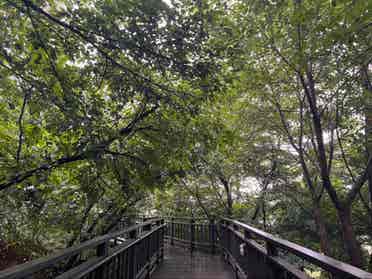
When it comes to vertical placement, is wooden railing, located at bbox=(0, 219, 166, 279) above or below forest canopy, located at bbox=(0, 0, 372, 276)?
below

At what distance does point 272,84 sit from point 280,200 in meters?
4.21

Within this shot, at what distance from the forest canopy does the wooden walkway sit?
1.56 metres

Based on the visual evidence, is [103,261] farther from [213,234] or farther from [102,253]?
[213,234]

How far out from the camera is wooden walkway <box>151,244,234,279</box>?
441cm

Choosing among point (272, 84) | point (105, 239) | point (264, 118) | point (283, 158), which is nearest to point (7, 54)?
point (105, 239)

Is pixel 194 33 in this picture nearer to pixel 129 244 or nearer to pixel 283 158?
pixel 129 244

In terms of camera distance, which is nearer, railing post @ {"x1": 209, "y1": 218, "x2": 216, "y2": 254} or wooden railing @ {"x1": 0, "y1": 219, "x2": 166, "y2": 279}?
wooden railing @ {"x1": 0, "y1": 219, "x2": 166, "y2": 279}

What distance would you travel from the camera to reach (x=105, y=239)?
2.23 meters

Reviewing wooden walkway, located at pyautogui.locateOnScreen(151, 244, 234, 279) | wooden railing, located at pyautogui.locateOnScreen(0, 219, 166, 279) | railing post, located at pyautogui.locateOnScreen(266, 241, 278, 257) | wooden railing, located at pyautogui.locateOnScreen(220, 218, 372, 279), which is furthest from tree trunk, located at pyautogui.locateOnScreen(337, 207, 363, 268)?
wooden railing, located at pyautogui.locateOnScreen(0, 219, 166, 279)

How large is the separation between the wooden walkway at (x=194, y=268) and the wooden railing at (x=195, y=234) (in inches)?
25.0

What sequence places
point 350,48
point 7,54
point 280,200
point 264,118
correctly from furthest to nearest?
point 280,200 < point 264,118 < point 350,48 < point 7,54

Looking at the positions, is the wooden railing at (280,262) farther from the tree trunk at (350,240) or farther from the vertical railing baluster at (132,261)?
the tree trunk at (350,240)

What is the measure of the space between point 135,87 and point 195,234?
245 inches

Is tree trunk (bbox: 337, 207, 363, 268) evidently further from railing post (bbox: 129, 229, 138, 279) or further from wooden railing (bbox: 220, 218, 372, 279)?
railing post (bbox: 129, 229, 138, 279)
